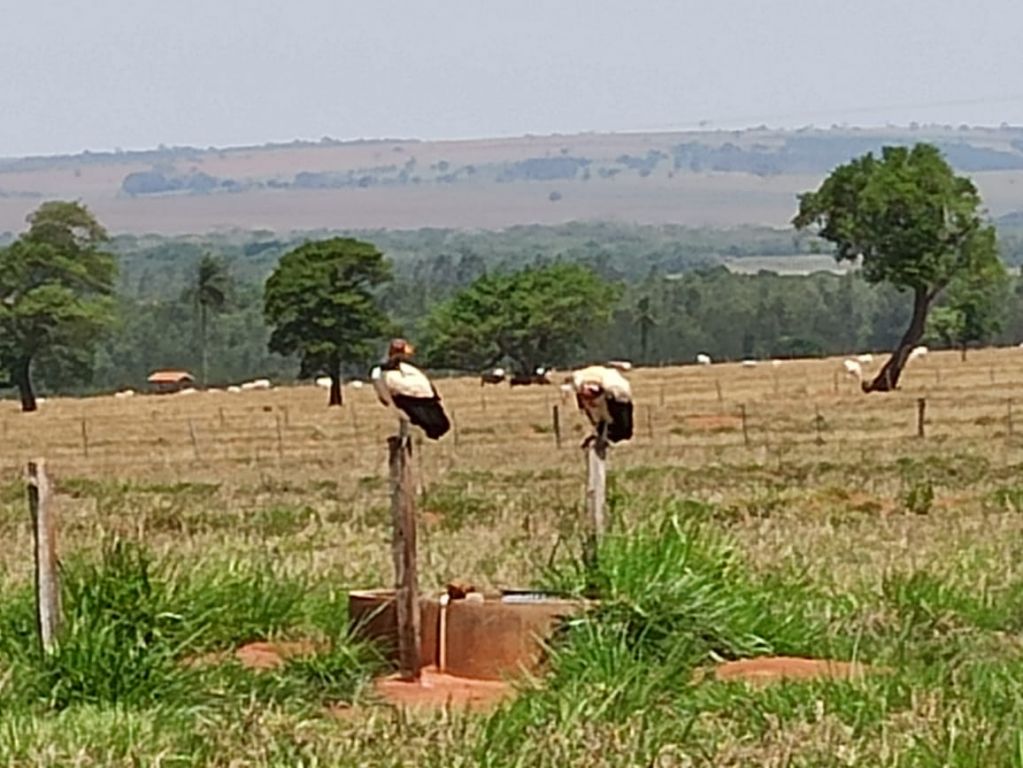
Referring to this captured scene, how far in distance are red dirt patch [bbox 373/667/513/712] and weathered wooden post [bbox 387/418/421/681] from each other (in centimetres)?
11

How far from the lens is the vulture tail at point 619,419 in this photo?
1373 centimetres

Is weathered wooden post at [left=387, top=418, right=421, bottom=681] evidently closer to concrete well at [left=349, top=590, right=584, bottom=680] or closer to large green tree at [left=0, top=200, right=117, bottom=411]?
concrete well at [left=349, top=590, right=584, bottom=680]

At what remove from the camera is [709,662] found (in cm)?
1157

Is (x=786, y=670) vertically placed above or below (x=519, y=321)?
above

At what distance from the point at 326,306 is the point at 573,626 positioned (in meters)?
65.3

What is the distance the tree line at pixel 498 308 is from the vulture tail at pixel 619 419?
49.3 meters

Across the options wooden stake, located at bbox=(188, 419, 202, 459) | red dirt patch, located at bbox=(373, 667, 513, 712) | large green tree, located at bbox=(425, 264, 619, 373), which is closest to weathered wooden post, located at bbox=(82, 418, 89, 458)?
wooden stake, located at bbox=(188, 419, 202, 459)

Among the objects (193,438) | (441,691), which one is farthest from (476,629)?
(193,438)

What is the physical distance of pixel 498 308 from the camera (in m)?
92.8

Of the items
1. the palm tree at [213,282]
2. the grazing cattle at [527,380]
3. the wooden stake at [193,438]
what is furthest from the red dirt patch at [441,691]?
the palm tree at [213,282]

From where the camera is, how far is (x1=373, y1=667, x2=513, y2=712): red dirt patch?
1072 centimetres

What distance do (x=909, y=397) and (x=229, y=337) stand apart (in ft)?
375

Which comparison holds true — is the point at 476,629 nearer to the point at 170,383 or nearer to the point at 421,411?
the point at 421,411

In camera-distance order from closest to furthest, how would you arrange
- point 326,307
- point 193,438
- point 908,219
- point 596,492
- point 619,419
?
point 596,492 < point 619,419 < point 193,438 < point 908,219 < point 326,307
